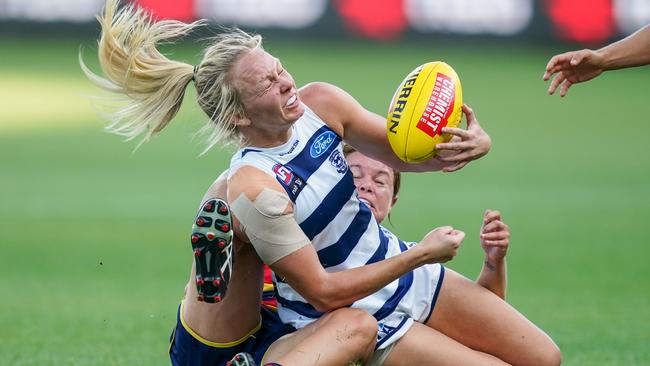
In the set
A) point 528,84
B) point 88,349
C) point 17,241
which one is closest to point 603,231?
point 17,241

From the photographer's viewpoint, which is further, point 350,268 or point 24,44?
point 24,44

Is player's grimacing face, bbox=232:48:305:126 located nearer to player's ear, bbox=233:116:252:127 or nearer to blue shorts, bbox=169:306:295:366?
player's ear, bbox=233:116:252:127

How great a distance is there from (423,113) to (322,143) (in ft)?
1.58

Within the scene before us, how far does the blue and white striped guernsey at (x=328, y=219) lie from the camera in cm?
482

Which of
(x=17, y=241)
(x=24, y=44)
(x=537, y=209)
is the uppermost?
(x=537, y=209)

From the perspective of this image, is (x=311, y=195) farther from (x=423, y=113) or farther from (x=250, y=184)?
(x=423, y=113)

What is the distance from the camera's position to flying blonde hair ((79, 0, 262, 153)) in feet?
16.0

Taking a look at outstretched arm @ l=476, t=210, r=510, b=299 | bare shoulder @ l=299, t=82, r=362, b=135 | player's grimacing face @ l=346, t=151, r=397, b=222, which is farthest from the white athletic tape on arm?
player's grimacing face @ l=346, t=151, r=397, b=222

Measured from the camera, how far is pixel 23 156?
15.9 meters

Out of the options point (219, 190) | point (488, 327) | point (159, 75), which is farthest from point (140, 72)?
point (488, 327)

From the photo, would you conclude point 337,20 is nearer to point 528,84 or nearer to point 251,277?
point 528,84

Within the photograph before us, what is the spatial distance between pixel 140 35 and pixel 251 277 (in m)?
1.23

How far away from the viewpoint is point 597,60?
213 inches

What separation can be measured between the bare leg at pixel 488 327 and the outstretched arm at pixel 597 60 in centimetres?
108
